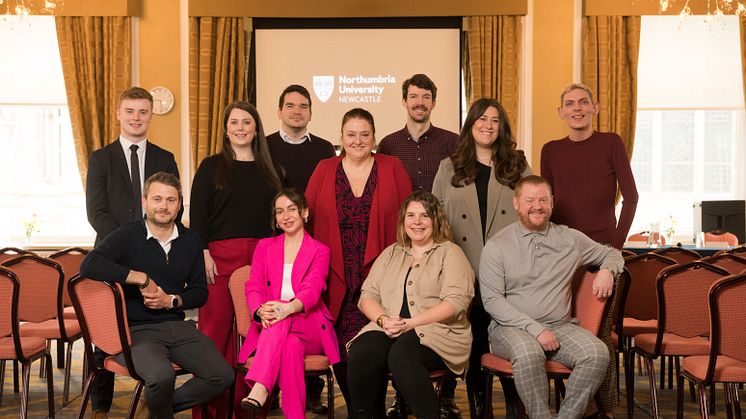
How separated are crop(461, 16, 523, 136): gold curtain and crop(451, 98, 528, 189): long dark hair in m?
4.74

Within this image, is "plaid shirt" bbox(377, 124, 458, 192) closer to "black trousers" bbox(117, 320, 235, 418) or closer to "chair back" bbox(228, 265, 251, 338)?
"chair back" bbox(228, 265, 251, 338)

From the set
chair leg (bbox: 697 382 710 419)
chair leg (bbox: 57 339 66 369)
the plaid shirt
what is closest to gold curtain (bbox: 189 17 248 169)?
chair leg (bbox: 57 339 66 369)

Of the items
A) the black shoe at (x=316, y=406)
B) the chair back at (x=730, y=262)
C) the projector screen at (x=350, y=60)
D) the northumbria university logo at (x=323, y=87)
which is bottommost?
the black shoe at (x=316, y=406)

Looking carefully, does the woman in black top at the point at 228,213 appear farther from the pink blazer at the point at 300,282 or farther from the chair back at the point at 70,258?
the chair back at the point at 70,258

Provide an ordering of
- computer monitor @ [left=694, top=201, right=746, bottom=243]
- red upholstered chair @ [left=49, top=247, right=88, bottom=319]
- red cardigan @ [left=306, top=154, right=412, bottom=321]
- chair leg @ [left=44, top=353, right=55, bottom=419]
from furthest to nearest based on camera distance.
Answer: computer monitor @ [left=694, top=201, right=746, bottom=243], red upholstered chair @ [left=49, top=247, right=88, bottom=319], chair leg @ [left=44, top=353, right=55, bottom=419], red cardigan @ [left=306, top=154, right=412, bottom=321]

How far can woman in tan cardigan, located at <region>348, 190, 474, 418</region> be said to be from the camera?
367 cm

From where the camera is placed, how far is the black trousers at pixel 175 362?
3.59 m

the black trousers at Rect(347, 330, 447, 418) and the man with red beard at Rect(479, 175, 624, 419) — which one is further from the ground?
the man with red beard at Rect(479, 175, 624, 419)

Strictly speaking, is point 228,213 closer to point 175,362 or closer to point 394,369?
point 175,362

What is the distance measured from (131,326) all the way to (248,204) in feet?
2.85

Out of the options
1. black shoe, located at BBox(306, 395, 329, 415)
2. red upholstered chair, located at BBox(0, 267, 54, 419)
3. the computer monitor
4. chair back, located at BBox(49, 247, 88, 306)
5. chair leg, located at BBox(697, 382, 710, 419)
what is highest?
the computer monitor

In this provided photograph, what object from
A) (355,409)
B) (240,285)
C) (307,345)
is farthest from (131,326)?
(355,409)

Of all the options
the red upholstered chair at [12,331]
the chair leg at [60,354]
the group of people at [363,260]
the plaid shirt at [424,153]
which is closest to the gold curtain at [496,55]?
the plaid shirt at [424,153]

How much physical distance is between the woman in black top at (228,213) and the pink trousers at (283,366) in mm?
429
